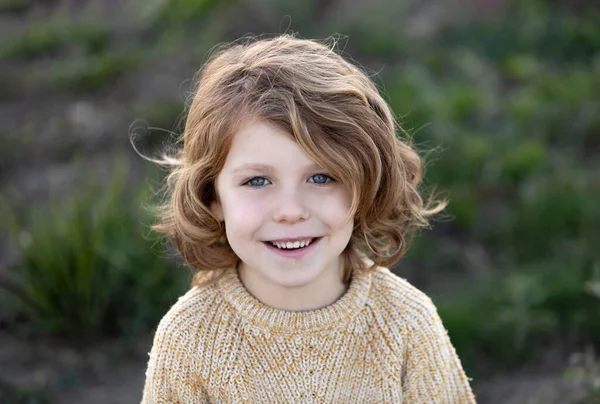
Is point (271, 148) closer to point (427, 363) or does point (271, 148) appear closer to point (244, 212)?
point (244, 212)

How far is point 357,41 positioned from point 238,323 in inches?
133

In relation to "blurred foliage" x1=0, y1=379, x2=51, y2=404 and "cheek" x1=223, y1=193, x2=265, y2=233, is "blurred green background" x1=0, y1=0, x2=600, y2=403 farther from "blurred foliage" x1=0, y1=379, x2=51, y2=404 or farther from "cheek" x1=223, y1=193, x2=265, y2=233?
"cheek" x1=223, y1=193, x2=265, y2=233

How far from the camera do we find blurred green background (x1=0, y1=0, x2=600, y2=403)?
10.9ft

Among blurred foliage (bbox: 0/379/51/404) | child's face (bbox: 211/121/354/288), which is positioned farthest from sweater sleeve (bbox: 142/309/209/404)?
blurred foliage (bbox: 0/379/51/404)

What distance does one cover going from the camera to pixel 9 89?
16.2 feet

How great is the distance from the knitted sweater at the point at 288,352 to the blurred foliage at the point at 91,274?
1186 millimetres

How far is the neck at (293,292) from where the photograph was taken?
86.4 inches

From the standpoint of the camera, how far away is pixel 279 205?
6.41 ft

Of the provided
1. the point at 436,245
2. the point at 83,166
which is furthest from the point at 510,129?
the point at 83,166

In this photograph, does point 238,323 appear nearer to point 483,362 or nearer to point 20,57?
point 483,362

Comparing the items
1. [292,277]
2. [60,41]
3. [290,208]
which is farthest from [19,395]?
[60,41]

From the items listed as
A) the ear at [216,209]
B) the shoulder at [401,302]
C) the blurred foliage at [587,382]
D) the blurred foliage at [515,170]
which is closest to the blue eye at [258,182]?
the ear at [216,209]

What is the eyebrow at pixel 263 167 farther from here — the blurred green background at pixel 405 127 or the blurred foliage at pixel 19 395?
the blurred foliage at pixel 19 395

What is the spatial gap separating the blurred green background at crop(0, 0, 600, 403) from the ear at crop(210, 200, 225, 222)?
43cm
